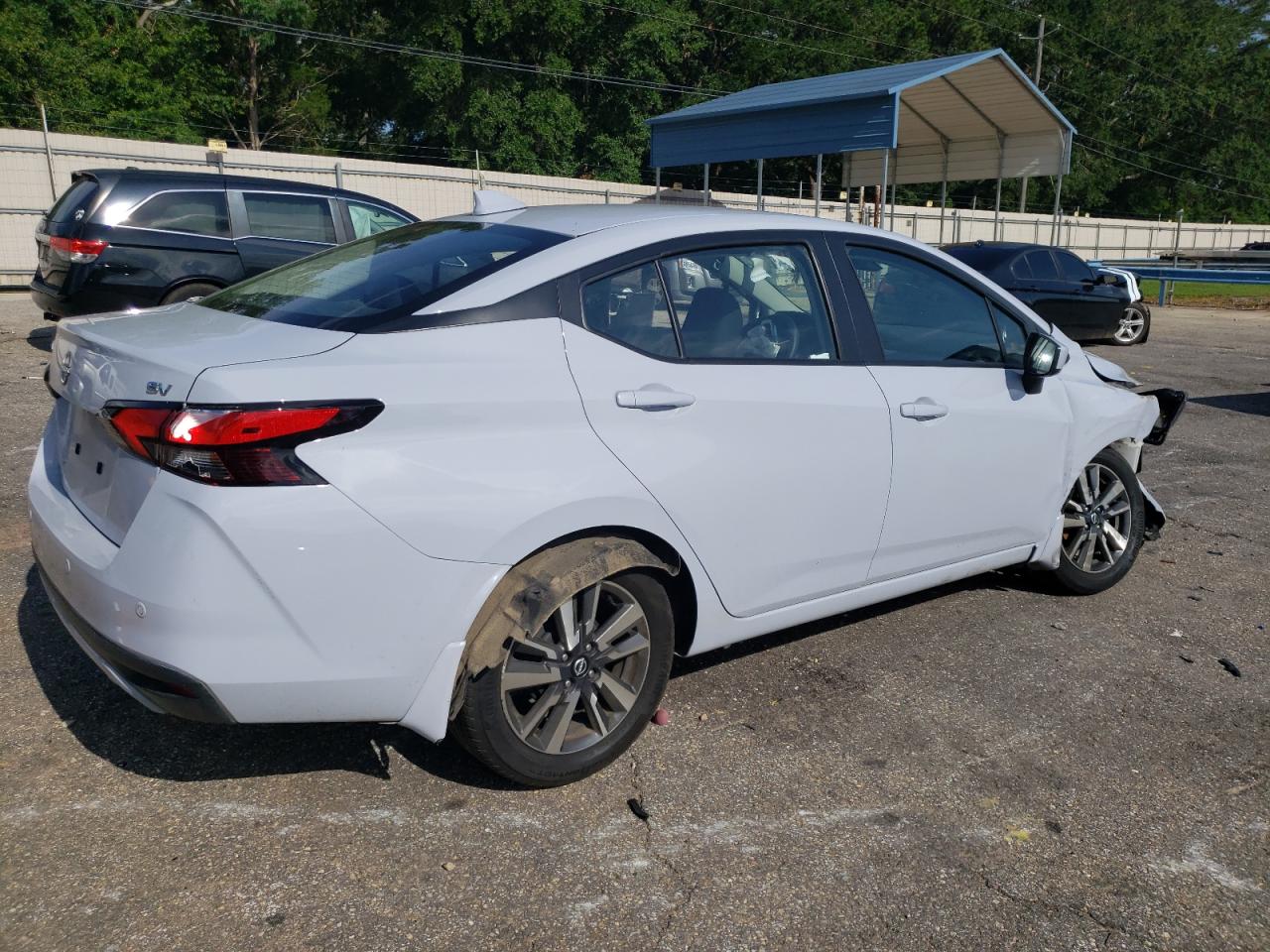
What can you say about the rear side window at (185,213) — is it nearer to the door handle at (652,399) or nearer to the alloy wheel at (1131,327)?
the door handle at (652,399)

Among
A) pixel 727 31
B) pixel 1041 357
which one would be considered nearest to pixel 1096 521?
pixel 1041 357

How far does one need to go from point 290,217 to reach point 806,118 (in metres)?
11.5

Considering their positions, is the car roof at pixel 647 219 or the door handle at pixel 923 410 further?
the door handle at pixel 923 410

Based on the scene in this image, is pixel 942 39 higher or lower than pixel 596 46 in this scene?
higher

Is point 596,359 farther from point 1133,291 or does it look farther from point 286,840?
point 1133,291

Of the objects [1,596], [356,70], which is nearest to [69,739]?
[1,596]

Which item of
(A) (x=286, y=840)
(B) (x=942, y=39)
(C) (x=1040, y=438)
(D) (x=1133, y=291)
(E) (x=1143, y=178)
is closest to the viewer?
(A) (x=286, y=840)

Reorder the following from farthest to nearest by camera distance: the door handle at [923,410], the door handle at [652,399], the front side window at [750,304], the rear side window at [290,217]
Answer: the rear side window at [290,217], the door handle at [923,410], the front side window at [750,304], the door handle at [652,399]

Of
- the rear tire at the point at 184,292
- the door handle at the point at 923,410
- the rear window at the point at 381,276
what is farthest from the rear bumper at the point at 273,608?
the rear tire at the point at 184,292

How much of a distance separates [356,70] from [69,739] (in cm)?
4189

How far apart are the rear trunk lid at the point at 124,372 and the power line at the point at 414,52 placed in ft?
110

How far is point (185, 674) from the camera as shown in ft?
8.47

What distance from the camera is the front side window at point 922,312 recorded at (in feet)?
12.8

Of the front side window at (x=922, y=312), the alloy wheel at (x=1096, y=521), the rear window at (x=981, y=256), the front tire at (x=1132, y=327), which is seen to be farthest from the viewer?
the front tire at (x=1132, y=327)
